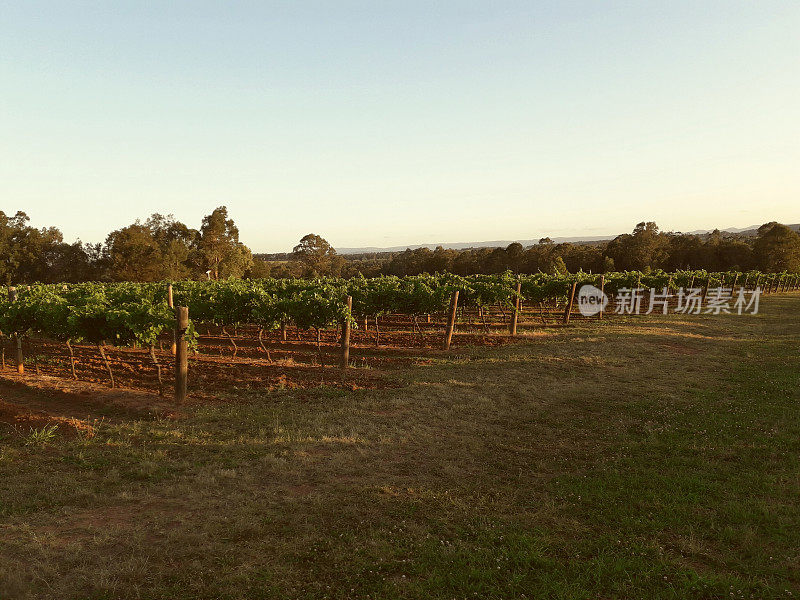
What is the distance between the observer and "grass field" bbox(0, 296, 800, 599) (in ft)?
15.5

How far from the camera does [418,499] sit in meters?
6.53

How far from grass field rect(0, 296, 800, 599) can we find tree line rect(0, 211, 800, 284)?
33.4 metres

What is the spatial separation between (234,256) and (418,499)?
61174 mm

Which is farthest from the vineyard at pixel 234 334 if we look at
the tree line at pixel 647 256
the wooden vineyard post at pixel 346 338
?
the tree line at pixel 647 256

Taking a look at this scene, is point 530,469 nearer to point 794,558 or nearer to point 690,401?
point 794,558

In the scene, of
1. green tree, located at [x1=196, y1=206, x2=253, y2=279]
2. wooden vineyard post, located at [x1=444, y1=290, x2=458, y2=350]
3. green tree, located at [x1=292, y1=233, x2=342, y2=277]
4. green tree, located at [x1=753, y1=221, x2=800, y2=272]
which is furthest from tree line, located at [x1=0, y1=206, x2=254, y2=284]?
green tree, located at [x1=753, y1=221, x2=800, y2=272]

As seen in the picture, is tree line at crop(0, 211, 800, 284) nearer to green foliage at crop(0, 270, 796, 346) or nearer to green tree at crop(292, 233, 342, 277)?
green tree at crop(292, 233, 342, 277)

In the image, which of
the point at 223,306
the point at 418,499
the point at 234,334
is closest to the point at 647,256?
the point at 234,334

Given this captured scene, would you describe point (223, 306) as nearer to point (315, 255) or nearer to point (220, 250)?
point (220, 250)

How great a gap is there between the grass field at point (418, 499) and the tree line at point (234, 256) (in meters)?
33.4

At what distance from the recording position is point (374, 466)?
305 inches

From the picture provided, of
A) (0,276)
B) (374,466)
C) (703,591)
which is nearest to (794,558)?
(703,591)

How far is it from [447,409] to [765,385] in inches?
412

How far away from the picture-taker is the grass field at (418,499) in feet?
15.5
